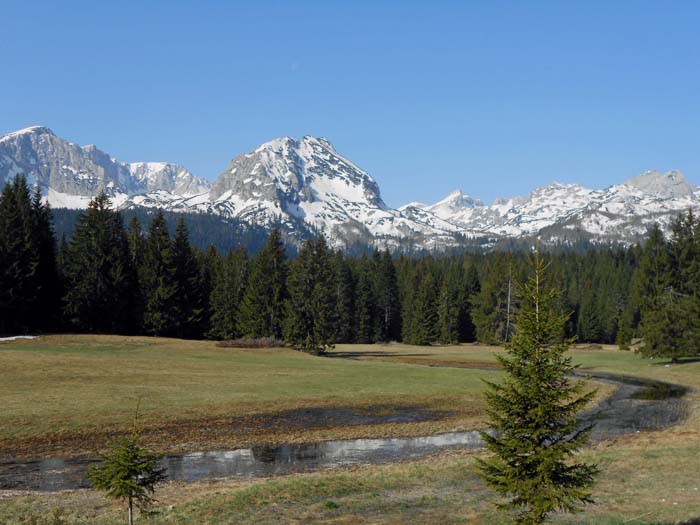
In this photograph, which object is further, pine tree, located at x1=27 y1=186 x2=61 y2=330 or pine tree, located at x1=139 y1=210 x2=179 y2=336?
pine tree, located at x1=139 y1=210 x2=179 y2=336

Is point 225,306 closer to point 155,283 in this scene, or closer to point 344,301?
point 155,283

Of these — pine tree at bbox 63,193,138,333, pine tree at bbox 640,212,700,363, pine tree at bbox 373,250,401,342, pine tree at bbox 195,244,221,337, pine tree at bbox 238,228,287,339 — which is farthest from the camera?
pine tree at bbox 373,250,401,342

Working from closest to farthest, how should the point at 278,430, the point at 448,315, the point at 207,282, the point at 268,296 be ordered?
the point at 278,430, the point at 268,296, the point at 207,282, the point at 448,315

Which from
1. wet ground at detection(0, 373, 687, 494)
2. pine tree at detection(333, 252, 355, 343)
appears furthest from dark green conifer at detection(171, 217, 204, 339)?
wet ground at detection(0, 373, 687, 494)

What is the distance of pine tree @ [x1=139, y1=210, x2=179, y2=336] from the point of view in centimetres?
8469

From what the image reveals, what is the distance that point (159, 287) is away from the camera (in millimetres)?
84875

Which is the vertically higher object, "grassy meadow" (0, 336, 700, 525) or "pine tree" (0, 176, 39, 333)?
"pine tree" (0, 176, 39, 333)

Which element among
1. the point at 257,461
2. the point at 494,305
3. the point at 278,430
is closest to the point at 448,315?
the point at 494,305

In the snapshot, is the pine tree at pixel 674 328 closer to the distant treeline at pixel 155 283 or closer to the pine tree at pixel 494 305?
the distant treeline at pixel 155 283

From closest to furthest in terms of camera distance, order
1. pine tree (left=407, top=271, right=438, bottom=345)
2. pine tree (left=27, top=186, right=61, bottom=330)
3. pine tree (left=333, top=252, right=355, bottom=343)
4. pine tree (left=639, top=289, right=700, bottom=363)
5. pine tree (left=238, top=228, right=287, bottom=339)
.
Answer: pine tree (left=639, top=289, right=700, bottom=363), pine tree (left=27, top=186, right=61, bottom=330), pine tree (left=238, top=228, right=287, bottom=339), pine tree (left=333, top=252, right=355, bottom=343), pine tree (left=407, top=271, right=438, bottom=345)

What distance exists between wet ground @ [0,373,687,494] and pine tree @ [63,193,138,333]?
169 ft

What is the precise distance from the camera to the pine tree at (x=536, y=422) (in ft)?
42.8

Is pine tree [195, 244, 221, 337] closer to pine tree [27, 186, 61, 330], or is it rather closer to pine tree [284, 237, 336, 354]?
pine tree [284, 237, 336, 354]

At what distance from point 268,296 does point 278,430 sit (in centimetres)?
5452
